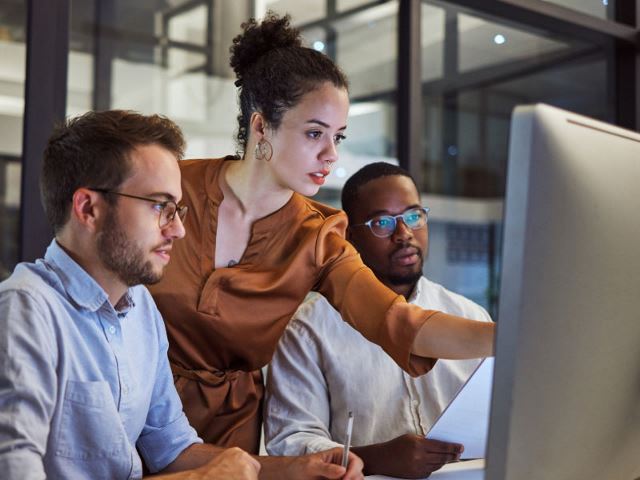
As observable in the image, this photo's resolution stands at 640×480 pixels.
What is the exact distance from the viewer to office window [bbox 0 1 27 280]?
8.44 ft

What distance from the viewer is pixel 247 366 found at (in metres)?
1.70

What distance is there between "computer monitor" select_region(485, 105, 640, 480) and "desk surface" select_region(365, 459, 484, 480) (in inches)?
17.2

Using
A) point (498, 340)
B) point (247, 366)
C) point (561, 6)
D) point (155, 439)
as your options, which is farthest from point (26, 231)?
point (561, 6)

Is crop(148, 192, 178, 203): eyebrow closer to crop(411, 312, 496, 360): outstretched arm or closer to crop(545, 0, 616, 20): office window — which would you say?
crop(411, 312, 496, 360): outstretched arm

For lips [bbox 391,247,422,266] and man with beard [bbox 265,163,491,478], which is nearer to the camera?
man with beard [bbox 265,163,491,478]

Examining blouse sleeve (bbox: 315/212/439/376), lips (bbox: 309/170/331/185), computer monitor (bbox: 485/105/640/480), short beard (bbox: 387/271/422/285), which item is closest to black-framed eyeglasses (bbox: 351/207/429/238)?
short beard (bbox: 387/271/422/285)

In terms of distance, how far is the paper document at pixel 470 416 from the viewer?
3.48 feet

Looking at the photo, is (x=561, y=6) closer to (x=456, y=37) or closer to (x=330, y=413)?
(x=456, y=37)

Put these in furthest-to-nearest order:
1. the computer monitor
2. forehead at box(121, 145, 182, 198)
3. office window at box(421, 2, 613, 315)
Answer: office window at box(421, 2, 613, 315) < forehead at box(121, 145, 182, 198) < the computer monitor

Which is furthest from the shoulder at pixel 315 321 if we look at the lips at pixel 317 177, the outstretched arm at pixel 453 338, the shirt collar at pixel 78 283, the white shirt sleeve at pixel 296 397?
the shirt collar at pixel 78 283

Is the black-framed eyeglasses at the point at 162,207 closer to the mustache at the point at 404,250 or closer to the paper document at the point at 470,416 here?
the paper document at the point at 470,416

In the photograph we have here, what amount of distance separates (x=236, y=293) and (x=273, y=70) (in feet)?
1.56

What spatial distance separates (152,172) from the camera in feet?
4.01

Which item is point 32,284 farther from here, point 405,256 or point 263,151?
point 405,256
